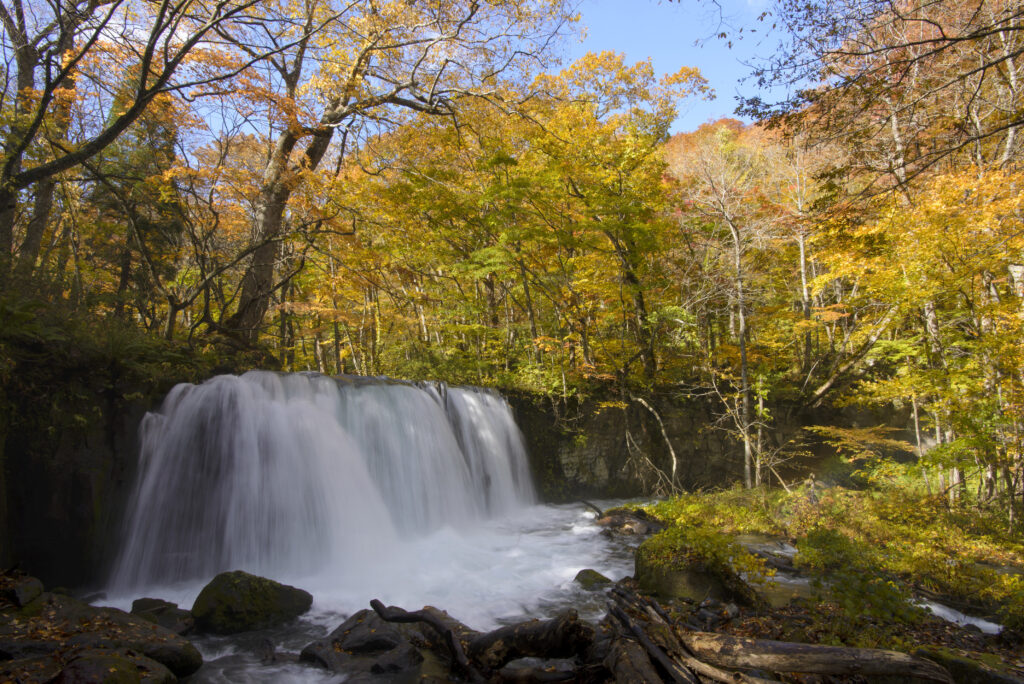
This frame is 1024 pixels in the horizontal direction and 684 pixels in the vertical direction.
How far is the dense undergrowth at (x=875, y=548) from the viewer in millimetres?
4195

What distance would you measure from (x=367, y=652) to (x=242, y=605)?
1561mm

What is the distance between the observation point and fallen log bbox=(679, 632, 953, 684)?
282cm

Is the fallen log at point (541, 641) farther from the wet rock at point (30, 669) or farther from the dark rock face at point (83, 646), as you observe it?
the wet rock at point (30, 669)

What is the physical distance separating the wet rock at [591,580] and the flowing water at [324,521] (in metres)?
0.19

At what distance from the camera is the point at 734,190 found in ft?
37.5

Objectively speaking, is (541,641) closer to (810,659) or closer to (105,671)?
(810,659)

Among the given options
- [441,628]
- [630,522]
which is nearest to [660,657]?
[441,628]

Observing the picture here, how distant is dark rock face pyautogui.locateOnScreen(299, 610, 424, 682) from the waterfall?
261cm

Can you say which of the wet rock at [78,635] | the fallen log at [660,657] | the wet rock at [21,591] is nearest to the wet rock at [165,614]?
the wet rock at [78,635]

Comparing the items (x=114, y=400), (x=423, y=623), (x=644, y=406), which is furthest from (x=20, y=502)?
(x=644, y=406)

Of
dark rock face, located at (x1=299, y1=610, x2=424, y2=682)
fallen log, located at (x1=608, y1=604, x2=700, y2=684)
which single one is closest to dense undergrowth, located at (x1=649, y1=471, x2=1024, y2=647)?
fallen log, located at (x1=608, y1=604, x2=700, y2=684)

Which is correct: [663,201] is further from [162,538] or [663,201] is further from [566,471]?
[162,538]

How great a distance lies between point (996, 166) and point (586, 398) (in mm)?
9156

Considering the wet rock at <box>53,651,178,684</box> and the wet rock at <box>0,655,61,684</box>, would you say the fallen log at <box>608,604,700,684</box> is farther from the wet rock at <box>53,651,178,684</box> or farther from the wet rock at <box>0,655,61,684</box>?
the wet rock at <box>0,655,61,684</box>
